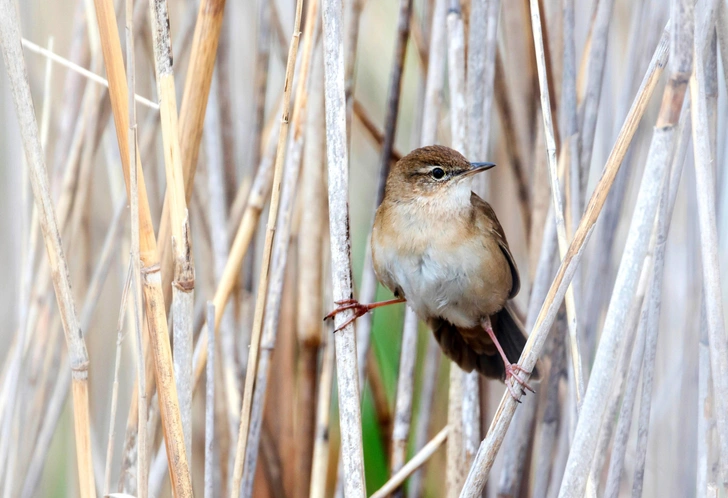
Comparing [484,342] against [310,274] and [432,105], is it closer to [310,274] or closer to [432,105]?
[310,274]

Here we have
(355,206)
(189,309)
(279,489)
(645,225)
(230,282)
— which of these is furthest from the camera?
(355,206)

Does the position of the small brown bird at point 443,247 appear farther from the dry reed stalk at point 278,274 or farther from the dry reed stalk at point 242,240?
the dry reed stalk at point 242,240

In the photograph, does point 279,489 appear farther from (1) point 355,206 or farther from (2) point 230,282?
(1) point 355,206

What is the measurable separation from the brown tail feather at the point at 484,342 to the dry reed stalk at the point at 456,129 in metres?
0.08

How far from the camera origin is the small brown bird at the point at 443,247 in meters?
2.24

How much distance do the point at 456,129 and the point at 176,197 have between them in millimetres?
1046

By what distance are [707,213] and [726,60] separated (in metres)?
0.43

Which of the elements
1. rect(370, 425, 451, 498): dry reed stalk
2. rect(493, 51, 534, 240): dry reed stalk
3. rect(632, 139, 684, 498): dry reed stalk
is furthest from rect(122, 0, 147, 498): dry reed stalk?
rect(493, 51, 534, 240): dry reed stalk

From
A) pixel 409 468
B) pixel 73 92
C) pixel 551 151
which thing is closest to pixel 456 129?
pixel 551 151

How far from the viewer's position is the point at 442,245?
2.23m

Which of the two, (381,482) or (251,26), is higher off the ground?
(251,26)

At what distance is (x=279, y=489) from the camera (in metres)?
2.60

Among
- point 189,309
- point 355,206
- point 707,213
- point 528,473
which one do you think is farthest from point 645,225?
point 355,206

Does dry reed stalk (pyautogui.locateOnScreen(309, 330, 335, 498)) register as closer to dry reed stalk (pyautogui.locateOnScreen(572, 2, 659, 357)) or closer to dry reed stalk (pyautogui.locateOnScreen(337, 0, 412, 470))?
dry reed stalk (pyautogui.locateOnScreen(337, 0, 412, 470))
